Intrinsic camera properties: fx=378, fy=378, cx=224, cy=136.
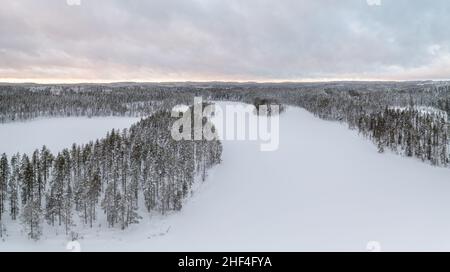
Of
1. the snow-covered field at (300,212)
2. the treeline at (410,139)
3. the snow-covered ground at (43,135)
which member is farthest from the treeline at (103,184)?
the treeline at (410,139)

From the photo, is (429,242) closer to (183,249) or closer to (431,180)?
(183,249)

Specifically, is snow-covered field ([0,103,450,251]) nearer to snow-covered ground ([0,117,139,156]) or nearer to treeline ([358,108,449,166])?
treeline ([358,108,449,166])

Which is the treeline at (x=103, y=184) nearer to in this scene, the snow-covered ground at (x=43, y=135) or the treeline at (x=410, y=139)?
the snow-covered ground at (x=43, y=135)

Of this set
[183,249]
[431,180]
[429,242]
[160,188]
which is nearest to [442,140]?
[431,180]

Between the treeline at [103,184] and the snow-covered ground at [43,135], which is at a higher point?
the snow-covered ground at [43,135]

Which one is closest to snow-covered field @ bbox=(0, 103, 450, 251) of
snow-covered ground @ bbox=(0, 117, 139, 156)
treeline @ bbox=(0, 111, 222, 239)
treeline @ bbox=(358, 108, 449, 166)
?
treeline @ bbox=(0, 111, 222, 239)

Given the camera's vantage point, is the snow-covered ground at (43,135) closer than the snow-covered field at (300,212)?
No

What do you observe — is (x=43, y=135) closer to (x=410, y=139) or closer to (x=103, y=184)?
(x=103, y=184)
